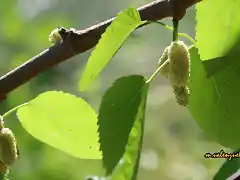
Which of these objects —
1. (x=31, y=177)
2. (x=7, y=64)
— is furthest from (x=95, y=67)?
(x=7, y=64)

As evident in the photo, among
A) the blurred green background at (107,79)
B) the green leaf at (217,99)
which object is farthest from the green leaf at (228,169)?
the blurred green background at (107,79)

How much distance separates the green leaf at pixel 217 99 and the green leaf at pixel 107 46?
4 centimetres

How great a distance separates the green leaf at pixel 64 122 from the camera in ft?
0.89

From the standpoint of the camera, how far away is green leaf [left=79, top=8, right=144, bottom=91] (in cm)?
21

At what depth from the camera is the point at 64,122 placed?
0.91ft

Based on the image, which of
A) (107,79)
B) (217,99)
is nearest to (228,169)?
(217,99)

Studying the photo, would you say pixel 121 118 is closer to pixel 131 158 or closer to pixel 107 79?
pixel 131 158

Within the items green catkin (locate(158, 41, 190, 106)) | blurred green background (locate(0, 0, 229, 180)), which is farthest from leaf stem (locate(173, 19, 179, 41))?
blurred green background (locate(0, 0, 229, 180))

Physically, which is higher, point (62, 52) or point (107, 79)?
point (62, 52)

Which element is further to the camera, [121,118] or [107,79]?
[107,79]

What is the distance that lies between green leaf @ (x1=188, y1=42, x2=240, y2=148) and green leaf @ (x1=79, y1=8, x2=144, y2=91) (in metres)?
0.04

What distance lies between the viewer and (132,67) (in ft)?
3.31

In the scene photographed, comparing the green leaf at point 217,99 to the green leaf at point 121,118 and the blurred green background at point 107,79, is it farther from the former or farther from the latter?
the blurred green background at point 107,79

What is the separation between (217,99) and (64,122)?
0.08 m
